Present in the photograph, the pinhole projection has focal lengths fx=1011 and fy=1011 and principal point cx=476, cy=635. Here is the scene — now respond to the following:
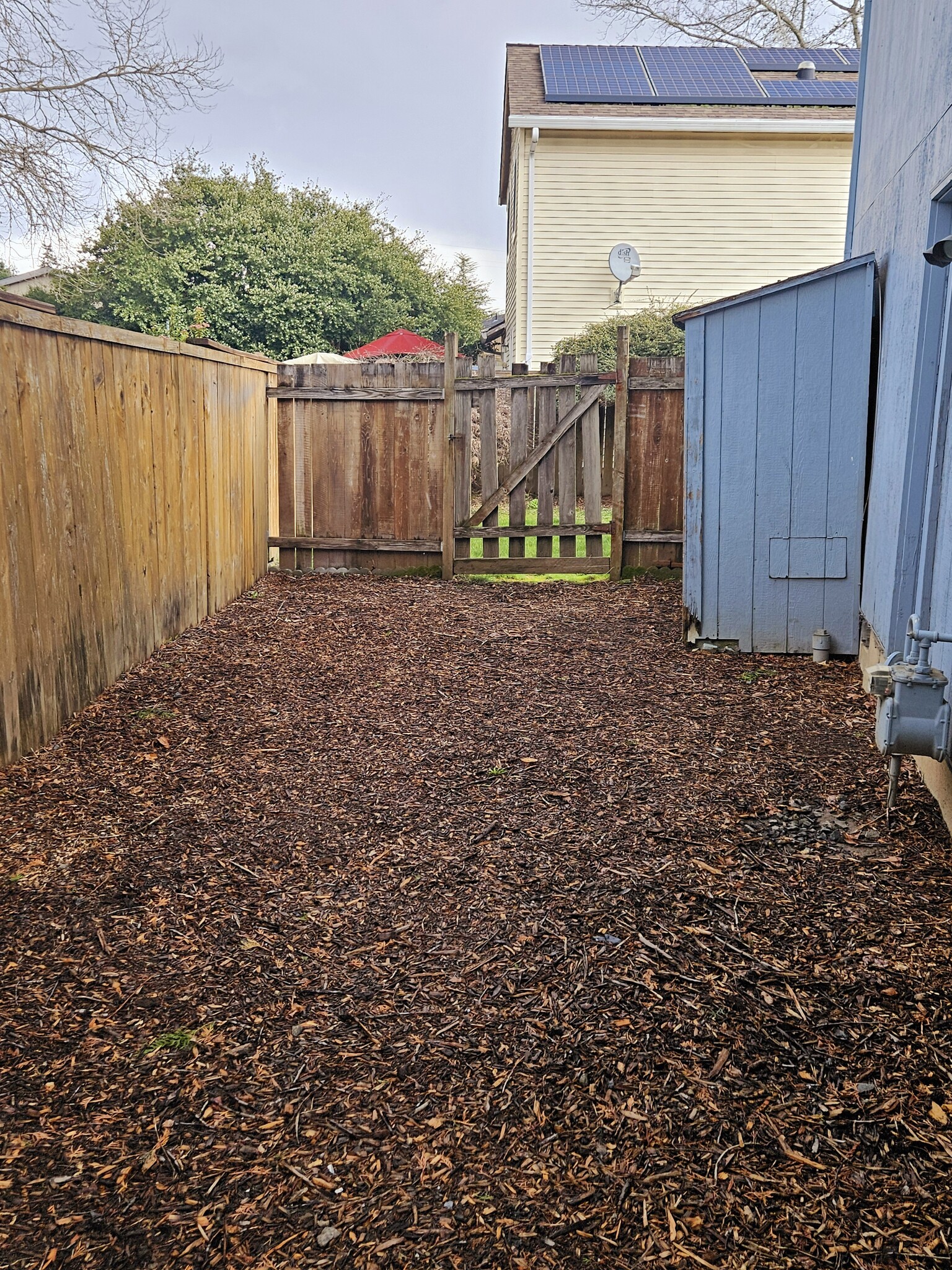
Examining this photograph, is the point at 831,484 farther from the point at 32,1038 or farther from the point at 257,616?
the point at 32,1038

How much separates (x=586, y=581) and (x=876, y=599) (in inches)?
154

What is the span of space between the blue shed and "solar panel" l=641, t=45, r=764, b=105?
1188 centimetres

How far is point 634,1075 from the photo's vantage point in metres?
2.36

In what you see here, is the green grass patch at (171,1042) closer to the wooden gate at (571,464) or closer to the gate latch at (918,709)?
the gate latch at (918,709)

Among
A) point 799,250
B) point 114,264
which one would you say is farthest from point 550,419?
point 114,264

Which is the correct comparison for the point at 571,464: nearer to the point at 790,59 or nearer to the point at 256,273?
the point at 790,59

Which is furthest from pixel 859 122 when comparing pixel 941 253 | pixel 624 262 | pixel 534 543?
pixel 624 262

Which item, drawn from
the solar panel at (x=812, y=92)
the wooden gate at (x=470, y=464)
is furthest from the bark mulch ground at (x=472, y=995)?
the solar panel at (x=812, y=92)

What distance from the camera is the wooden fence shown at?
4.35 m

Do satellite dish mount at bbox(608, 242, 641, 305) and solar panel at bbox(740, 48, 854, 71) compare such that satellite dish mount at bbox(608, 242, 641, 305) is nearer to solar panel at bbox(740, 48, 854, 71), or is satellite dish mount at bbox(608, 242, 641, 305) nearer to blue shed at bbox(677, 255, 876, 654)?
solar panel at bbox(740, 48, 854, 71)

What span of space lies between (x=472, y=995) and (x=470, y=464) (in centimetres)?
681

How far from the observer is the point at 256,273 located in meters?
24.2

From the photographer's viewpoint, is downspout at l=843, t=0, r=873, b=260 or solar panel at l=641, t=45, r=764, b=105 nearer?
downspout at l=843, t=0, r=873, b=260

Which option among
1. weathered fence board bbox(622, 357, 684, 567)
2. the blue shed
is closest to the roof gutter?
weathered fence board bbox(622, 357, 684, 567)
